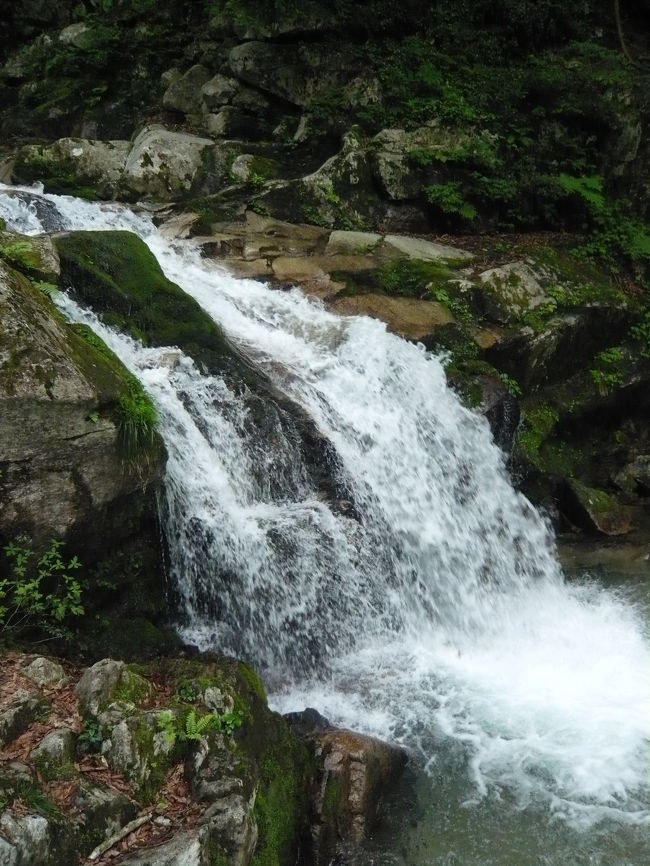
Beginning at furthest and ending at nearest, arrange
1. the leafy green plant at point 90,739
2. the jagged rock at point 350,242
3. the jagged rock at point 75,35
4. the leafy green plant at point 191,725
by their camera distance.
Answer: the jagged rock at point 75,35 < the jagged rock at point 350,242 < the leafy green plant at point 191,725 < the leafy green plant at point 90,739

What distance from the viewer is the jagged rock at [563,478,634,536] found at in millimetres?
10125

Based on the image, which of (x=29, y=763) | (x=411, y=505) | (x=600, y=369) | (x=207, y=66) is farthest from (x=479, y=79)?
(x=29, y=763)

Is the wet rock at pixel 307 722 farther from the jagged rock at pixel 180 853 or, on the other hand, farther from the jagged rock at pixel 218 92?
the jagged rock at pixel 218 92

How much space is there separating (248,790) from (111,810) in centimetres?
83

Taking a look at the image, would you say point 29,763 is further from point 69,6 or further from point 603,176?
point 69,6

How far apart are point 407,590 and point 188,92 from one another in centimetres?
1227

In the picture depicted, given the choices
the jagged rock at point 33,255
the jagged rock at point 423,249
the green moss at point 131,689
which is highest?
the jagged rock at point 423,249

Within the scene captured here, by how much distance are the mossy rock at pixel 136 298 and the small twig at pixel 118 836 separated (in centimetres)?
500

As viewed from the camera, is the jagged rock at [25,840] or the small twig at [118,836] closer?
the jagged rock at [25,840]

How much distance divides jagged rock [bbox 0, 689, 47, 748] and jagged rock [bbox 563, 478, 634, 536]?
797cm

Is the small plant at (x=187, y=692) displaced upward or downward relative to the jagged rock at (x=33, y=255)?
downward

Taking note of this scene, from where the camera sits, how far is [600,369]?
1163cm

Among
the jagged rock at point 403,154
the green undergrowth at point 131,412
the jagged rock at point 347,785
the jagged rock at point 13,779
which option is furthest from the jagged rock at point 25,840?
the jagged rock at point 403,154

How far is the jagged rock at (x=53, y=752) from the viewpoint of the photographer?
155 inches
